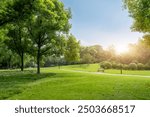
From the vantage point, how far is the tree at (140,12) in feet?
73.0

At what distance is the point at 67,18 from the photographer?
A: 140 feet

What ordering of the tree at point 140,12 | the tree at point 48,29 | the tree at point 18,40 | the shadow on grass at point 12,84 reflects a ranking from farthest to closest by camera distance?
the tree at point 18,40 < the tree at point 48,29 < the tree at point 140,12 < the shadow on grass at point 12,84

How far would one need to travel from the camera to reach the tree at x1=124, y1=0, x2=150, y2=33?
22.2m

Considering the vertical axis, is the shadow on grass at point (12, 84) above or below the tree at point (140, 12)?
below

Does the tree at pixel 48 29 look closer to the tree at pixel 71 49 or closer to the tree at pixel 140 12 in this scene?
the tree at pixel 71 49

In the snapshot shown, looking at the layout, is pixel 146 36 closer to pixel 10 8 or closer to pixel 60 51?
pixel 10 8


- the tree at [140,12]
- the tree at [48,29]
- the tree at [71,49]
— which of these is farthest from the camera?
the tree at [71,49]

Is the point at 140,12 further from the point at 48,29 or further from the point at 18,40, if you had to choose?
the point at 18,40

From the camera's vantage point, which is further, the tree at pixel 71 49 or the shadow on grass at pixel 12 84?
the tree at pixel 71 49

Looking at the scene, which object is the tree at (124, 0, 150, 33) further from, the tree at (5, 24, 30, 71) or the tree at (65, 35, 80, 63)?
the tree at (5, 24, 30, 71)

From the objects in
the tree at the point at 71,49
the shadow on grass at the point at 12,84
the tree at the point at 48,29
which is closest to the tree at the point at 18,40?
the tree at the point at 48,29

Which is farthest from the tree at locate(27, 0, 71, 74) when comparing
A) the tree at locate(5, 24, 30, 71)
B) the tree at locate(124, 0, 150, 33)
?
the tree at locate(124, 0, 150, 33)

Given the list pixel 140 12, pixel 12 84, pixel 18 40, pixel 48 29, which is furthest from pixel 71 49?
pixel 140 12

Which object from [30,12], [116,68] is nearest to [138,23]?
[30,12]
